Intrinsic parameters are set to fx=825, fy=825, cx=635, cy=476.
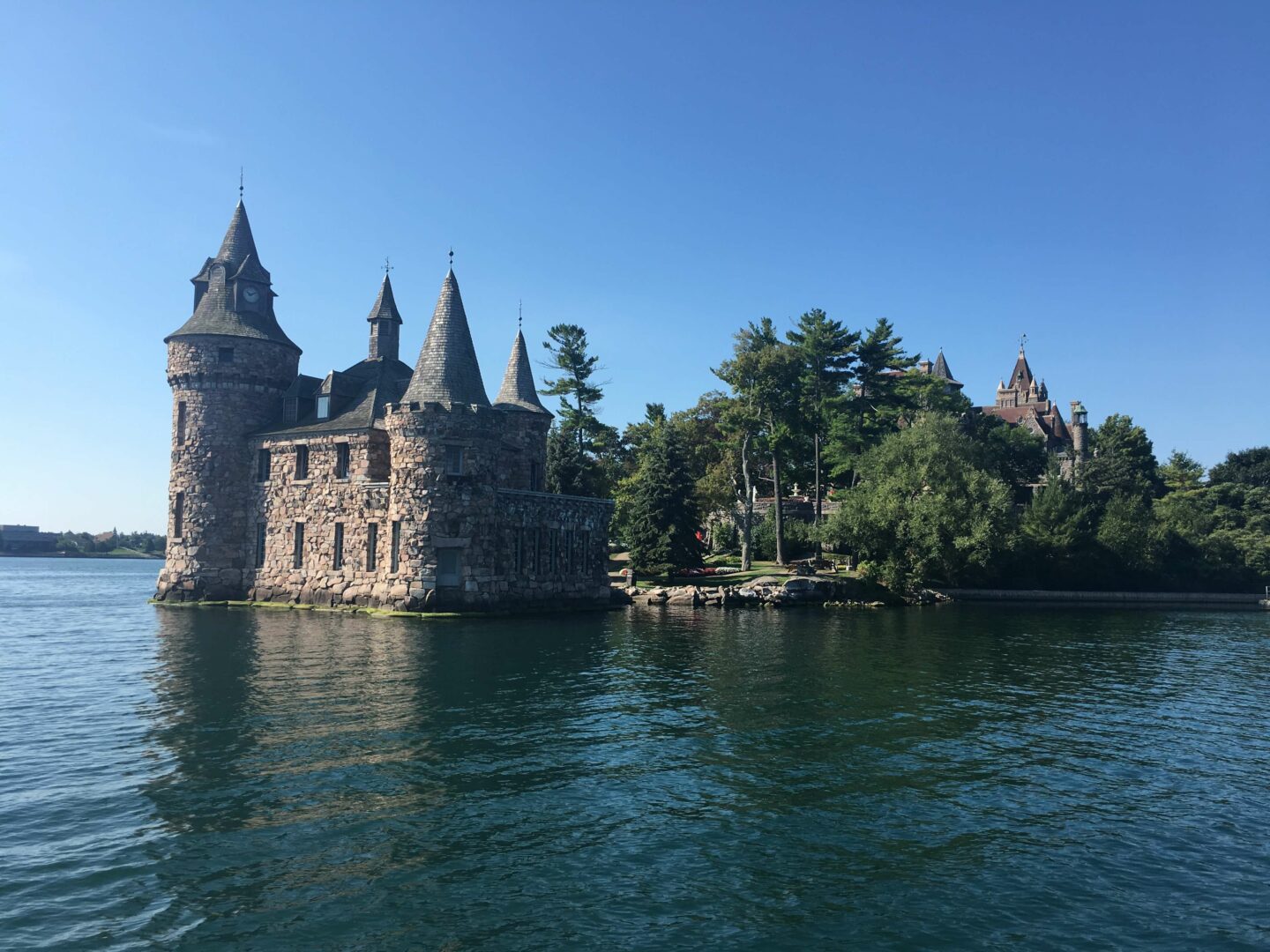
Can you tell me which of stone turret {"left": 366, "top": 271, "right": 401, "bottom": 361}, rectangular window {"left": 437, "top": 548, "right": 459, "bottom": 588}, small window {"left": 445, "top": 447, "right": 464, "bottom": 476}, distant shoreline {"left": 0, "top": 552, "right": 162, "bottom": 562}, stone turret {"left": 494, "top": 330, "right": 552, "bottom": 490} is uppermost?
stone turret {"left": 366, "top": 271, "right": 401, "bottom": 361}

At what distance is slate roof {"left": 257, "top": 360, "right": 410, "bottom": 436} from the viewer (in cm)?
4572

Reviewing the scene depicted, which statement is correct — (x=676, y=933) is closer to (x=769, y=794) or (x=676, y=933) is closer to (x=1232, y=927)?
(x=769, y=794)

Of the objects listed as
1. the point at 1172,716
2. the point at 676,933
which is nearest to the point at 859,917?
the point at 676,933

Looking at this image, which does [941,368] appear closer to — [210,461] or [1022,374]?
[1022,374]

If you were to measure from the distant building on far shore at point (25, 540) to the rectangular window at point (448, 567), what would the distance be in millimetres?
157149

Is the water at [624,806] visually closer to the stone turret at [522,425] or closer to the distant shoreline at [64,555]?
the stone turret at [522,425]

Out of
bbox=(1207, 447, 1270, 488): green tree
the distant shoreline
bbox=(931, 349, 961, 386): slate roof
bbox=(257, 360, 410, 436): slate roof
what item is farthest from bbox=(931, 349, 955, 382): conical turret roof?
the distant shoreline

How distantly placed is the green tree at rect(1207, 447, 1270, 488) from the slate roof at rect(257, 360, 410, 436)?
289 feet

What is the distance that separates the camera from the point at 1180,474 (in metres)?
93.6

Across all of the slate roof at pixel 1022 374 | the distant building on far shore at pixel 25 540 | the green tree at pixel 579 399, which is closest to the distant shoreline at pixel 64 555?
the distant building on far shore at pixel 25 540

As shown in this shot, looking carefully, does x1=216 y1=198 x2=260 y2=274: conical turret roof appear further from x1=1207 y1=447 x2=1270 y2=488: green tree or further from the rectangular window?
x1=1207 y1=447 x2=1270 y2=488: green tree

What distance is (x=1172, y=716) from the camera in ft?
65.3

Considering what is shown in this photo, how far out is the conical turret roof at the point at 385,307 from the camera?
55.0 m

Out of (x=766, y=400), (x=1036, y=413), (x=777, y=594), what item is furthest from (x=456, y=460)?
(x=1036, y=413)
